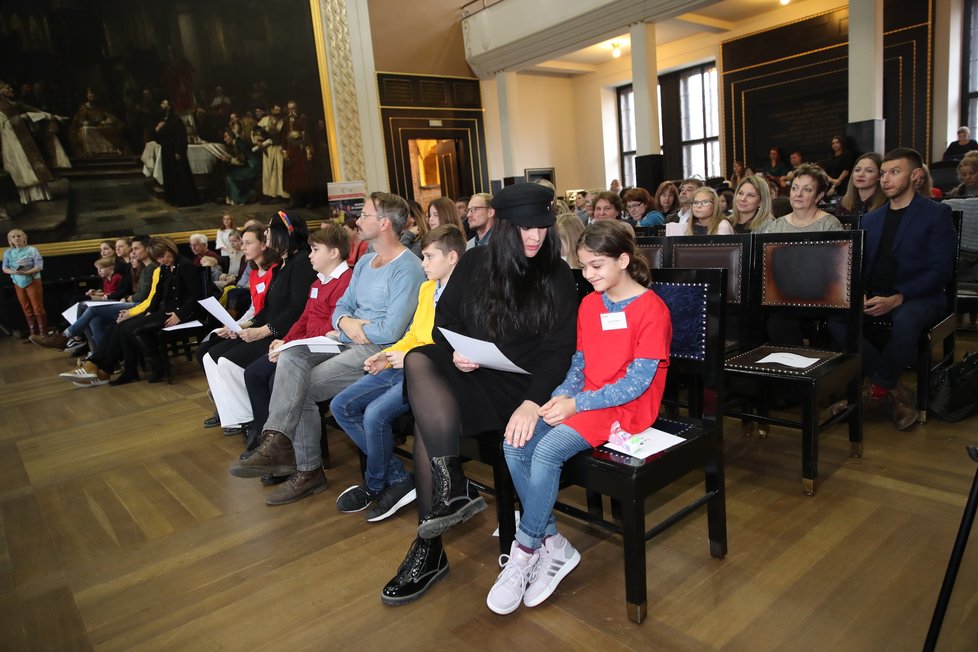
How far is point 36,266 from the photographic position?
896cm

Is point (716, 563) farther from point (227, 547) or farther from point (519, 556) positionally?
point (227, 547)

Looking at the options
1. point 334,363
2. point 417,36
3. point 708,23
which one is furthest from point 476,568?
point 708,23

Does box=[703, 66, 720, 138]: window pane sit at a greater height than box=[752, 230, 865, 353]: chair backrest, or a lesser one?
greater

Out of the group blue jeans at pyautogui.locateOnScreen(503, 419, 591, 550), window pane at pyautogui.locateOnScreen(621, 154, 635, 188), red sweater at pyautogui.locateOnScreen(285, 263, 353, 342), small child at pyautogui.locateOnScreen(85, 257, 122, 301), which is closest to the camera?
blue jeans at pyautogui.locateOnScreen(503, 419, 591, 550)

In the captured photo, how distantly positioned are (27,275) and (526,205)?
959cm

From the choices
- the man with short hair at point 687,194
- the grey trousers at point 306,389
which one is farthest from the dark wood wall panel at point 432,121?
the grey trousers at point 306,389

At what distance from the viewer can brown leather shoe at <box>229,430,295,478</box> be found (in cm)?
270

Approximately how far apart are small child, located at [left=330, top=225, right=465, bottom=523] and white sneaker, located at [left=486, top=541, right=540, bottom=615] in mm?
821

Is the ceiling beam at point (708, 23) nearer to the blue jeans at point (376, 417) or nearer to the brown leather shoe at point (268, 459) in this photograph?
the blue jeans at point (376, 417)

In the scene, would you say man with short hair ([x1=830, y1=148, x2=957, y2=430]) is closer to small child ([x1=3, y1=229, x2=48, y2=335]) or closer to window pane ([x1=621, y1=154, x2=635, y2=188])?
small child ([x1=3, y1=229, x2=48, y2=335])

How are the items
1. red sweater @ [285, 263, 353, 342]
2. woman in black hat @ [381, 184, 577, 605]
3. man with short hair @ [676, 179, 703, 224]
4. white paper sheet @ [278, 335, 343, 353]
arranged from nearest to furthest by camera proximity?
woman in black hat @ [381, 184, 577, 605] → white paper sheet @ [278, 335, 343, 353] → red sweater @ [285, 263, 353, 342] → man with short hair @ [676, 179, 703, 224]

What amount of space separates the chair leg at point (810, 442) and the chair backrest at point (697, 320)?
2.08 feet

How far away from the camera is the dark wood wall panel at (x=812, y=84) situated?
Result: 979 centimetres

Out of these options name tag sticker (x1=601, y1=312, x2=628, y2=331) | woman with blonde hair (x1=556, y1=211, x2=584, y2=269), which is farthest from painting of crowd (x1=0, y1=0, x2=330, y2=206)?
name tag sticker (x1=601, y1=312, x2=628, y2=331)
